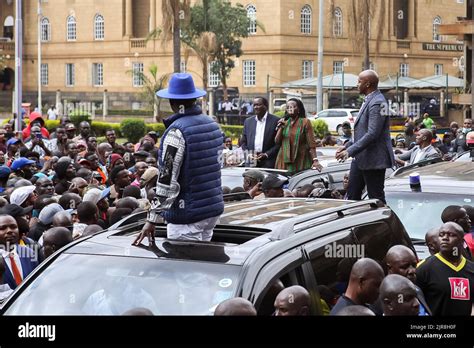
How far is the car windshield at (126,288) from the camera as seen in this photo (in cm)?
587

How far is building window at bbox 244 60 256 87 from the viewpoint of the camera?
2464 inches

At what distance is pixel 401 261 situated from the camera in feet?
23.9

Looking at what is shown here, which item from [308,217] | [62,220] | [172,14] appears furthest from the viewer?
[172,14]

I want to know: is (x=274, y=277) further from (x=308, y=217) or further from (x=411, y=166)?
(x=411, y=166)

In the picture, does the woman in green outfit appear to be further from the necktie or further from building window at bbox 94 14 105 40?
building window at bbox 94 14 105 40

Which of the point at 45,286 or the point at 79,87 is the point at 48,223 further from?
the point at 79,87

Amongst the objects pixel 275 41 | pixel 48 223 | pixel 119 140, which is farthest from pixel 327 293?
pixel 275 41

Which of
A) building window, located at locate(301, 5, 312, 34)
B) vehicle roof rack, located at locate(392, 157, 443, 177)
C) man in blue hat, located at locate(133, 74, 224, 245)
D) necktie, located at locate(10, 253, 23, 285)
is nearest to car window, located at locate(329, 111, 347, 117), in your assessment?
building window, located at locate(301, 5, 312, 34)

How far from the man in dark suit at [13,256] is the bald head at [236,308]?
3.26 meters

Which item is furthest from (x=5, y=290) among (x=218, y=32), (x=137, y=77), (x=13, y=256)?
(x=137, y=77)

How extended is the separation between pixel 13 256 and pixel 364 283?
3.30m

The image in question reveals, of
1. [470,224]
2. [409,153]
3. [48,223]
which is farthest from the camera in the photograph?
[409,153]

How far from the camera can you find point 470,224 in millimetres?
9555

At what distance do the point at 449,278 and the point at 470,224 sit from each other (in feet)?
6.76
